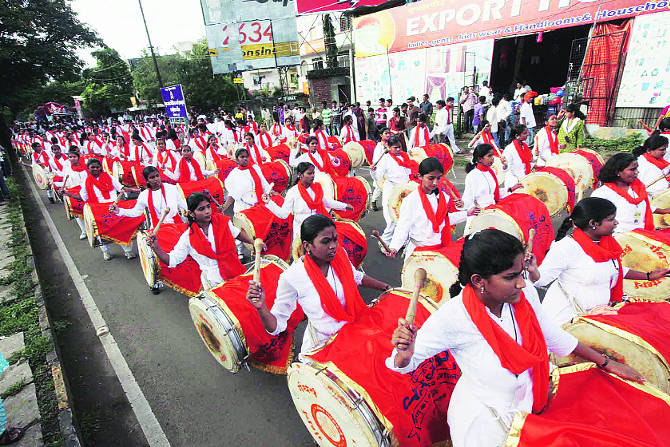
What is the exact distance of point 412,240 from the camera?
13.6 ft

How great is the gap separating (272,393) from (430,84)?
16356 millimetres

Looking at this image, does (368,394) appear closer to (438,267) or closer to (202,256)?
(438,267)

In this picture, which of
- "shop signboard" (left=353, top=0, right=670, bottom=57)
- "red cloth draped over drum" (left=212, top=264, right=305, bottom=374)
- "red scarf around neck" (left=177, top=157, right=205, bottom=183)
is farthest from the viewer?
"shop signboard" (left=353, top=0, right=670, bottom=57)

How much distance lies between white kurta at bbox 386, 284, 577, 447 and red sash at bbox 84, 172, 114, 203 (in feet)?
22.4

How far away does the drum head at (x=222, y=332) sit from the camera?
9.99 feet

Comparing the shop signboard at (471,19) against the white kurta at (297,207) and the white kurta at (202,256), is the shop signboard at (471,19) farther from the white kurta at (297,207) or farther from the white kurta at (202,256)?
the white kurta at (202,256)

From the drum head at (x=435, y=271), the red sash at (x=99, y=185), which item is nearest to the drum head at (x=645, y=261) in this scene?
the drum head at (x=435, y=271)

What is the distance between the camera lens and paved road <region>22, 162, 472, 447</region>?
3191 millimetres

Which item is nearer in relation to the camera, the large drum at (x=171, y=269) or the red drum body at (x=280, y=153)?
the large drum at (x=171, y=269)

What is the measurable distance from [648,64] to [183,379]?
550 inches

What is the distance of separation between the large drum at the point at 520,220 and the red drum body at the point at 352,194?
6.78 ft

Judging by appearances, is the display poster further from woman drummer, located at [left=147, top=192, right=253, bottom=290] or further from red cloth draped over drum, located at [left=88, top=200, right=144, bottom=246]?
red cloth draped over drum, located at [left=88, top=200, right=144, bottom=246]

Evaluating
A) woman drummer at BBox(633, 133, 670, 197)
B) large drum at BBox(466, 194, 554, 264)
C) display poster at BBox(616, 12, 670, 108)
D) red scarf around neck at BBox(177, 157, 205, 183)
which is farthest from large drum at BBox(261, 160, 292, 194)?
display poster at BBox(616, 12, 670, 108)

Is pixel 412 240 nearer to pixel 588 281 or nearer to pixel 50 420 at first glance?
pixel 588 281
